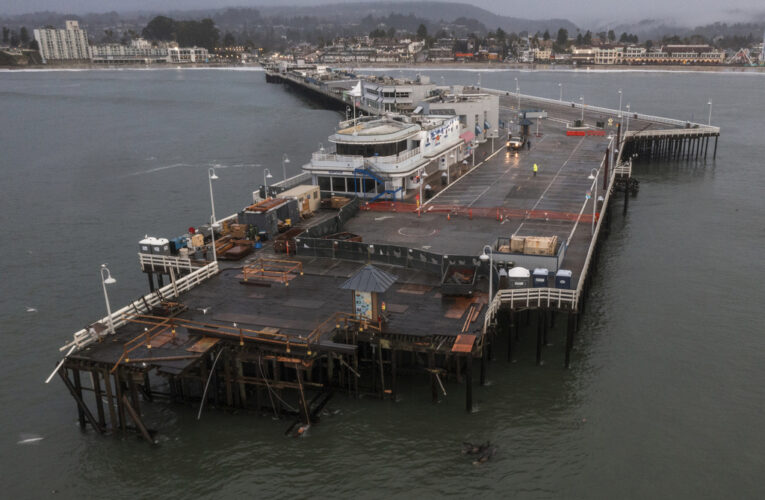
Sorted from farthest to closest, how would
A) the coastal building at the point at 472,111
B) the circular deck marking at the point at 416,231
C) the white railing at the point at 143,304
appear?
the coastal building at the point at 472,111, the circular deck marking at the point at 416,231, the white railing at the point at 143,304

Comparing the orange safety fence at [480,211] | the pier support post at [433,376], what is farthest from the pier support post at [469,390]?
the orange safety fence at [480,211]

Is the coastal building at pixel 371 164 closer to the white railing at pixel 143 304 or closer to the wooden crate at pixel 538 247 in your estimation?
the wooden crate at pixel 538 247

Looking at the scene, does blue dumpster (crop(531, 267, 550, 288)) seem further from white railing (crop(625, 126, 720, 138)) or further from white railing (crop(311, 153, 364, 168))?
white railing (crop(625, 126, 720, 138))

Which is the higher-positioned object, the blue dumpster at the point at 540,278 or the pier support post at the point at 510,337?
the blue dumpster at the point at 540,278

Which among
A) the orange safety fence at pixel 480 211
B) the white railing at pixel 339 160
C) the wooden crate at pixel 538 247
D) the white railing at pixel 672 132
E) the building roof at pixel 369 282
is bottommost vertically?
the orange safety fence at pixel 480 211

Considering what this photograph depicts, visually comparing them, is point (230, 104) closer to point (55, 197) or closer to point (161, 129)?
point (161, 129)

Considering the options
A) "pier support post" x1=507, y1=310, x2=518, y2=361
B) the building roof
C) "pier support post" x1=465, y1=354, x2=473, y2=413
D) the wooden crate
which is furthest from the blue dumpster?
the building roof

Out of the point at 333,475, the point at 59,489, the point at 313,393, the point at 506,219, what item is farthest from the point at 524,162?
the point at 59,489
